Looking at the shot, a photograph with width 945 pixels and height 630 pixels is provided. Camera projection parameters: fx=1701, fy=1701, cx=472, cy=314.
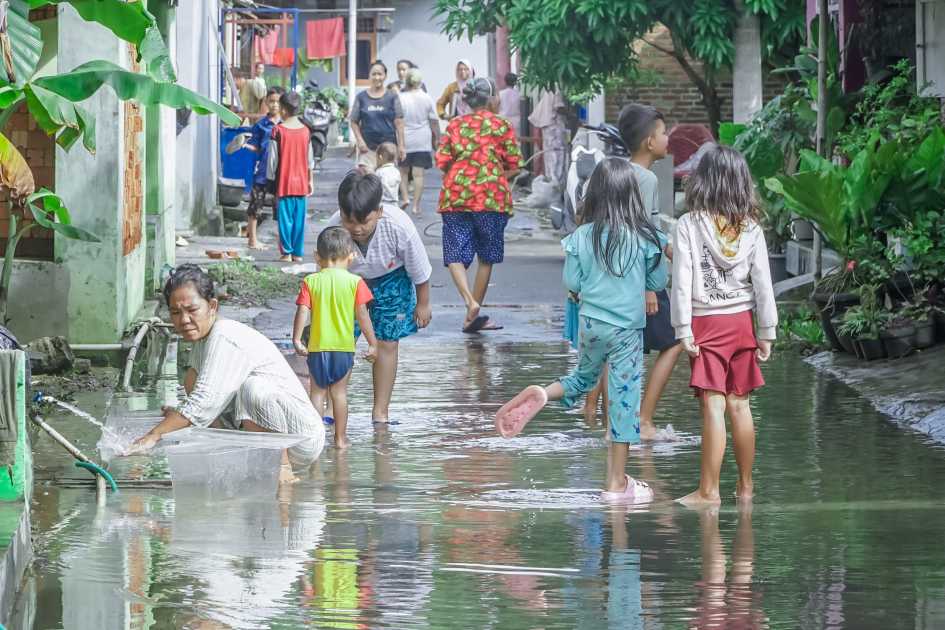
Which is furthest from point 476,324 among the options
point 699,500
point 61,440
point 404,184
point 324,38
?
point 324,38

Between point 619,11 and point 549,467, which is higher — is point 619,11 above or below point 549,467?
above

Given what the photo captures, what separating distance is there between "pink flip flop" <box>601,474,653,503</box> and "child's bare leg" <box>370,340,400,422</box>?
2299 millimetres

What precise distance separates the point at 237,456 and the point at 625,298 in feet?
6.27

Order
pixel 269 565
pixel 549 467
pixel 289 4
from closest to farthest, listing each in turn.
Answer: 1. pixel 269 565
2. pixel 549 467
3. pixel 289 4

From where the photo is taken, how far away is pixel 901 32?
48.1 ft

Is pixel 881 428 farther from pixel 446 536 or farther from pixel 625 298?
pixel 446 536

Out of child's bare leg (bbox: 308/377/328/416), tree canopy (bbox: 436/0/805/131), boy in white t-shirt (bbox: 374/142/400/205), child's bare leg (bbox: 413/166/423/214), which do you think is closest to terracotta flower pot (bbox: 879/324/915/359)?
child's bare leg (bbox: 308/377/328/416)

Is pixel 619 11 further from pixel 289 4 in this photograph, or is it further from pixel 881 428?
pixel 289 4

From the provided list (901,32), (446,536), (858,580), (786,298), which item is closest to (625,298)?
(446,536)

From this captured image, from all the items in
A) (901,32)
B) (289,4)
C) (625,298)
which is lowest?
(625,298)

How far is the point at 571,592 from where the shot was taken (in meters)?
5.88

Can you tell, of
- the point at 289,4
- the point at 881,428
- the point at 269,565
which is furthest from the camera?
the point at 289,4

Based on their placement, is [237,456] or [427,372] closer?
[237,456]

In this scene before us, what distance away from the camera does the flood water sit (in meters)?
5.64
